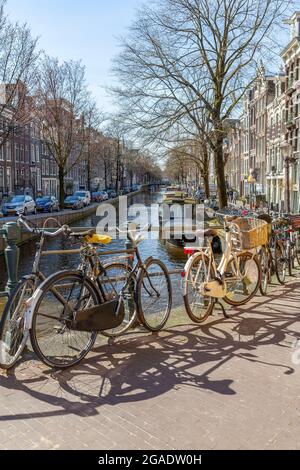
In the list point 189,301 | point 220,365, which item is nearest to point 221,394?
point 220,365

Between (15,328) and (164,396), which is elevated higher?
(15,328)

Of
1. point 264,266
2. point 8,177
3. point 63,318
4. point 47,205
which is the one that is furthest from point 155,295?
point 8,177

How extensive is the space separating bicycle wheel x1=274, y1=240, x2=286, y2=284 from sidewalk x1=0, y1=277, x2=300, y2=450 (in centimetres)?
270

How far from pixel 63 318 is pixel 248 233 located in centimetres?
303

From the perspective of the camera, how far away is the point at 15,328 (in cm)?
380

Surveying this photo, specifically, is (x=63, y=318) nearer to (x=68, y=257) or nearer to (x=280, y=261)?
(x=280, y=261)

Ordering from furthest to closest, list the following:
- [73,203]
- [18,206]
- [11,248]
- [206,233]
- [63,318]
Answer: [73,203] → [18,206] → [206,233] → [11,248] → [63,318]

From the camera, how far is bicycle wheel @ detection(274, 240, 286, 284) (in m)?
7.48

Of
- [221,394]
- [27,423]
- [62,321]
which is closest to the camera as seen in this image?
[27,423]

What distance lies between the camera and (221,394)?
3402 mm

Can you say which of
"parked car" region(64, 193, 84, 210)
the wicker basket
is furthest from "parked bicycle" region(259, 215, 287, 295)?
"parked car" region(64, 193, 84, 210)

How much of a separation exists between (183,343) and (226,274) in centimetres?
150

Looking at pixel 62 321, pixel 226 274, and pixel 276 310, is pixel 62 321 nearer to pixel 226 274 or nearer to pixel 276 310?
pixel 226 274

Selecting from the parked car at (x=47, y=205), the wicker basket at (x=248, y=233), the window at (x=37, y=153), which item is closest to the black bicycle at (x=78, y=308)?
the wicker basket at (x=248, y=233)
